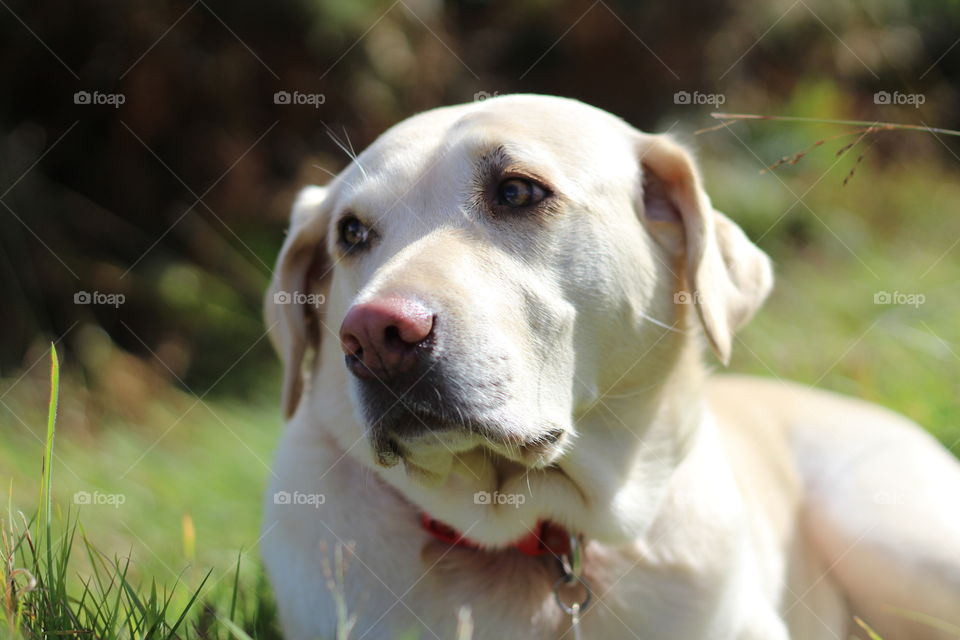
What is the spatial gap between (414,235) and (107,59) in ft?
15.2

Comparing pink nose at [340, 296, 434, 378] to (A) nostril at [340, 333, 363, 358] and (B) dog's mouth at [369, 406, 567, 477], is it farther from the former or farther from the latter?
(B) dog's mouth at [369, 406, 567, 477]

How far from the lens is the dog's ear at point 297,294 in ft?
9.87

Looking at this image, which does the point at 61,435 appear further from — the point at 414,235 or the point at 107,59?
the point at 414,235

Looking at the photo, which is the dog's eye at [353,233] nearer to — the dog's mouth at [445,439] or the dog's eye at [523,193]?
the dog's eye at [523,193]

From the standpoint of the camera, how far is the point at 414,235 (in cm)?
258

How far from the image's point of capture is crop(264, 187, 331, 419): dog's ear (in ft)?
9.87

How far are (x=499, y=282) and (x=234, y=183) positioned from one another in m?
4.62

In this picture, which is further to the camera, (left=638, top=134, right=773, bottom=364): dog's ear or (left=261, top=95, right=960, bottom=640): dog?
(left=638, top=134, right=773, bottom=364): dog's ear

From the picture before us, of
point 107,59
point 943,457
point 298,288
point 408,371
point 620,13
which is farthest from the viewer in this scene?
point 620,13

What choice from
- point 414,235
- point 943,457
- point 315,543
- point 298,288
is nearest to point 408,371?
point 414,235

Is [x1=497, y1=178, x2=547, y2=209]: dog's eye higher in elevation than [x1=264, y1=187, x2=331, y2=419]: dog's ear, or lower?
Result: higher

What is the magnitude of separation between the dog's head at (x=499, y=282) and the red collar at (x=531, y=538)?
0.19 m

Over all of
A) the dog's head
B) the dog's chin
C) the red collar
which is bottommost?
the red collar

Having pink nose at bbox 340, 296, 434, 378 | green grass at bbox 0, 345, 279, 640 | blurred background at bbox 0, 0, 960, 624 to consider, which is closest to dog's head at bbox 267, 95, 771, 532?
pink nose at bbox 340, 296, 434, 378
